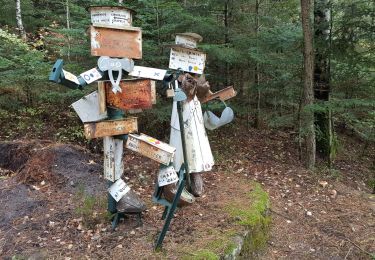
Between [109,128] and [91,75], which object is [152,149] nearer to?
[109,128]

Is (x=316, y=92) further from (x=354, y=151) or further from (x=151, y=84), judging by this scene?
(x=151, y=84)

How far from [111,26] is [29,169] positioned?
282 cm

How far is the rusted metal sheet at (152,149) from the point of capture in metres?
3.39

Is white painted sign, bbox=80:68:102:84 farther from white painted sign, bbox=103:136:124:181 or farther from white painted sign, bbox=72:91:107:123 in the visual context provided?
white painted sign, bbox=103:136:124:181

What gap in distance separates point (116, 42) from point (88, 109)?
0.72 meters

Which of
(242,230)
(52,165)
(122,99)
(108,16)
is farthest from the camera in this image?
(52,165)

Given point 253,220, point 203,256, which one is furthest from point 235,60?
point 203,256

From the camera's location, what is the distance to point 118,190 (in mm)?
3844

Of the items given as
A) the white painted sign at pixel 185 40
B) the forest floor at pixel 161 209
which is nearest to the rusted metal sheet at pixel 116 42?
the white painted sign at pixel 185 40

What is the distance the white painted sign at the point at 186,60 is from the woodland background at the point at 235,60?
1713 millimetres

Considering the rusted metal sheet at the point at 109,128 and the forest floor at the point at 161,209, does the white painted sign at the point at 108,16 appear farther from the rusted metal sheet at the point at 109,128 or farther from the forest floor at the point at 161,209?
the forest floor at the point at 161,209

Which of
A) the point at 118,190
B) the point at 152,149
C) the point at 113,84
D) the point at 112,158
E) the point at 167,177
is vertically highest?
the point at 113,84

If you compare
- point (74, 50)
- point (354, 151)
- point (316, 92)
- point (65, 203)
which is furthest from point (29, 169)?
point (354, 151)

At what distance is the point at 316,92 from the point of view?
7.78 metres
